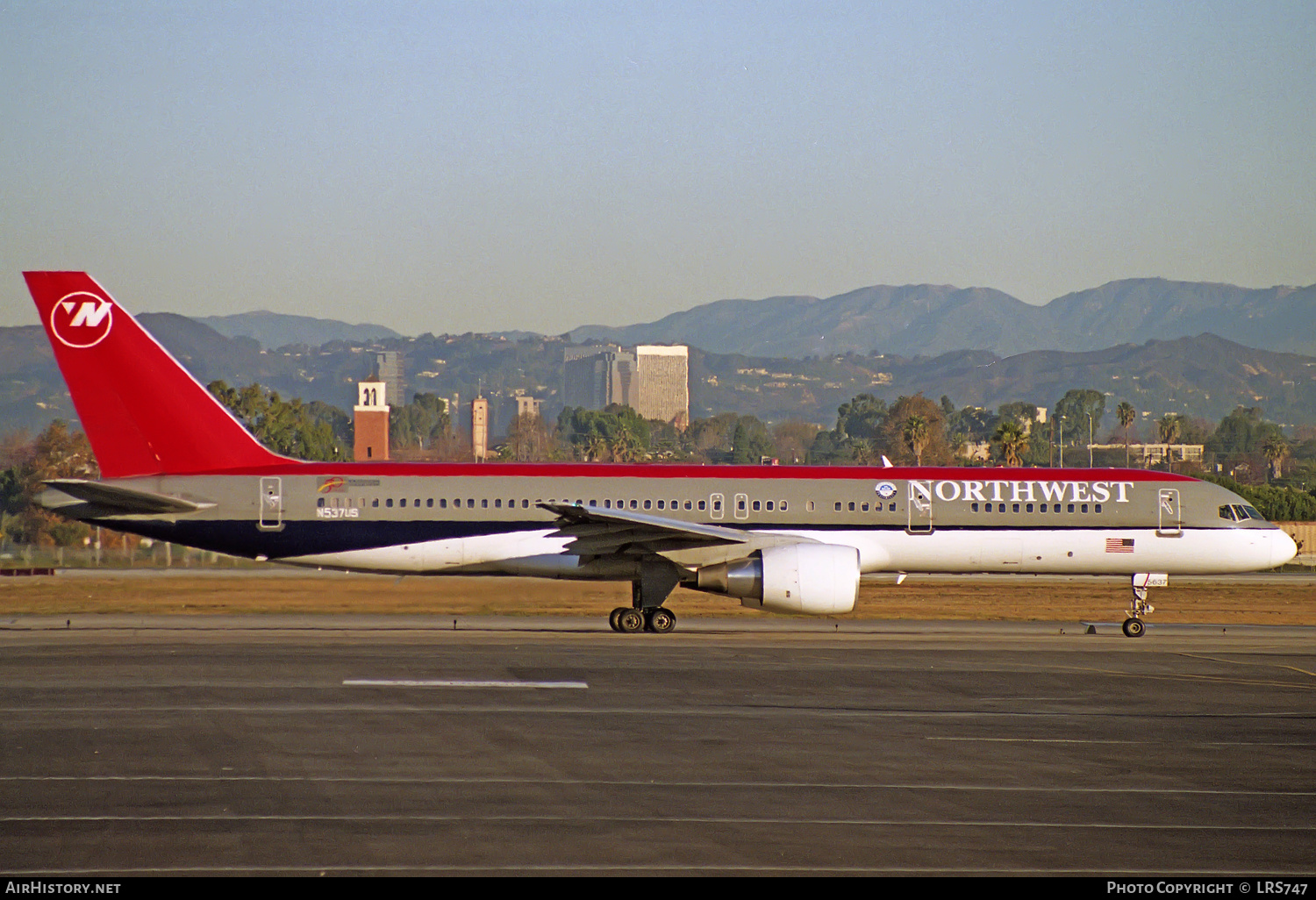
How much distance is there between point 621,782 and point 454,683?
649 cm

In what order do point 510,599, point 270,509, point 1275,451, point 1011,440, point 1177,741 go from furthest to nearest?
point 1275,451
point 1011,440
point 510,599
point 270,509
point 1177,741

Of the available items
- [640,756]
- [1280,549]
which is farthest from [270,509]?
[1280,549]

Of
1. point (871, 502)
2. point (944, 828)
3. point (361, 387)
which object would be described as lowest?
point (944, 828)

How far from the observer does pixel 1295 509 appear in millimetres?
77875

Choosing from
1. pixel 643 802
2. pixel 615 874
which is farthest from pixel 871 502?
pixel 615 874

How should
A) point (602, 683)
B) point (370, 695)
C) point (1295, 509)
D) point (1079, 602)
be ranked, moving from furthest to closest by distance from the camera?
point (1295, 509), point (1079, 602), point (602, 683), point (370, 695)

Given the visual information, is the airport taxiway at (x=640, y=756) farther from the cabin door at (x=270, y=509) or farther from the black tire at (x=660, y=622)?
the cabin door at (x=270, y=509)

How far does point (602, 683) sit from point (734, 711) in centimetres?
279

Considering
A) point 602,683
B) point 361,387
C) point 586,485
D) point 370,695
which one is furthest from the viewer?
point 361,387

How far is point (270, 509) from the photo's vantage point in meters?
26.5

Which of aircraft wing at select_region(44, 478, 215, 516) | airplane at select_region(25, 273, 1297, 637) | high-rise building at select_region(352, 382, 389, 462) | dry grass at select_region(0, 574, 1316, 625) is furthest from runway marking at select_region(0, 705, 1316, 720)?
high-rise building at select_region(352, 382, 389, 462)

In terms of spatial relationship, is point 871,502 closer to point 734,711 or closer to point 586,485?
point 586,485

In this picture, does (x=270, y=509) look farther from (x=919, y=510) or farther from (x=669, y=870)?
(x=669, y=870)

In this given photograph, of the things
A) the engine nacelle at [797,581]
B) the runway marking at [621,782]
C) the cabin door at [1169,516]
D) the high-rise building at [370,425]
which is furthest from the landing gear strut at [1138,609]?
the high-rise building at [370,425]
